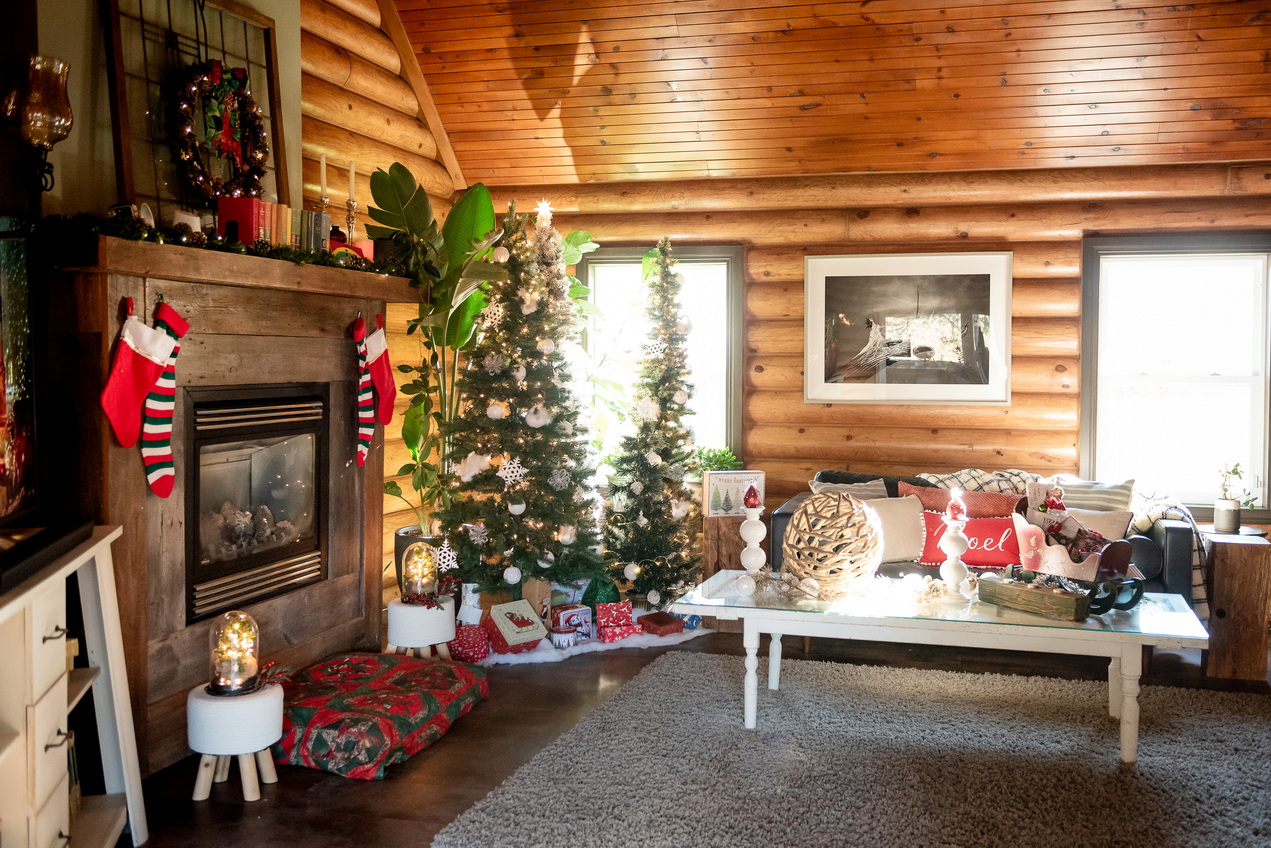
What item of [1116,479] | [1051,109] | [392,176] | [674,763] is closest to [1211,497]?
[1116,479]

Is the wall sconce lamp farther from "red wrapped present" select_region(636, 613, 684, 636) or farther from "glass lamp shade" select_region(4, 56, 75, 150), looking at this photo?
"red wrapped present" select_region(636, 613, 684, 636)

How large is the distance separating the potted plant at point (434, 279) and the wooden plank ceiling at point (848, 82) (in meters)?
1.01

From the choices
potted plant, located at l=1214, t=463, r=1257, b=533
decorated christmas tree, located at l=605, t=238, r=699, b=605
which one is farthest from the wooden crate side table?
decorated christmas tree, located at l=605, t=238, r=699, b=605

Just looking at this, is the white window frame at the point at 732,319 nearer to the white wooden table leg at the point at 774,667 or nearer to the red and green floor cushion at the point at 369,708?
the white wooden table leg at the point at 774,667

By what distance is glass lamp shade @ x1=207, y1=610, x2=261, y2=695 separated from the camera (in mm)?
3400

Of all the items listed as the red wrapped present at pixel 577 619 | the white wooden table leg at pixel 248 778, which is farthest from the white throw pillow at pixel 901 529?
the white wooden table leg at pixel 248 778

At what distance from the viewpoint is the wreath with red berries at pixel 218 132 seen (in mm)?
3883

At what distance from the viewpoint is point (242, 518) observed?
419 centimetres

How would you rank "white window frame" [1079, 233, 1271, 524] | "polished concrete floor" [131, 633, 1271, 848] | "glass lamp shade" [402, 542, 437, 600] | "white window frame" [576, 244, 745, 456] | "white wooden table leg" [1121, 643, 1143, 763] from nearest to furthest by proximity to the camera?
1. "polished concrete floor" [131, 633, 1271, 848]
2. "white wooden table leg" [1121, 643, 1143, 763]
3. "glass lamp shade" [402, 542, 437, 600]
4. "white window frame" [1079, 233, 1271, 524]
5. "white window frame" [576, 244, 745, 456]

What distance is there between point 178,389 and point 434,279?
1887 mm

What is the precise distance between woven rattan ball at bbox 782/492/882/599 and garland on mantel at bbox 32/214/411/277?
7.61ft

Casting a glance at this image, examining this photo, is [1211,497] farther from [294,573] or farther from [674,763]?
[294,573]

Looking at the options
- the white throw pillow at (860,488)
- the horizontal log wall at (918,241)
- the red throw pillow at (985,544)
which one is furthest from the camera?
the horizontal log wall at (918,241)

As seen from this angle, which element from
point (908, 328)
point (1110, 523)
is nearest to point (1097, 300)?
point (908, 328)
